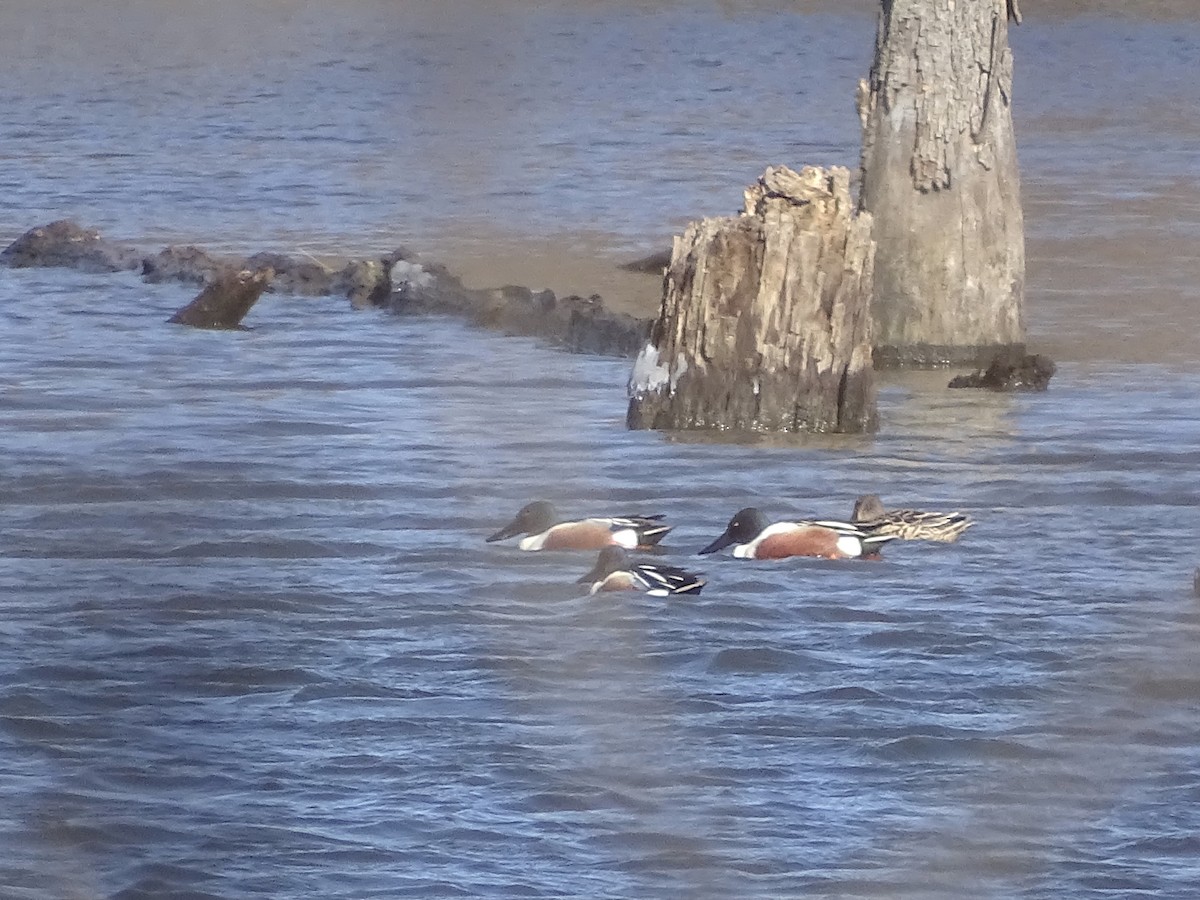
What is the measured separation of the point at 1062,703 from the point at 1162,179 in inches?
602

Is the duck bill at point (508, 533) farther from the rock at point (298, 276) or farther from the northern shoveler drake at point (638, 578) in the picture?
the rock at point (298, 276)

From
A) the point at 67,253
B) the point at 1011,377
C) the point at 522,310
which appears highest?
the point at 67,253

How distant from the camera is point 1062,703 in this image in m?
5.91

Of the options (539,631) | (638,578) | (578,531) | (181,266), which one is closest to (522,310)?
(181,266)

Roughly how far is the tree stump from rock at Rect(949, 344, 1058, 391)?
3.53ft

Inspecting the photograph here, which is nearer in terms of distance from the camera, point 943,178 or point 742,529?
point 742,529

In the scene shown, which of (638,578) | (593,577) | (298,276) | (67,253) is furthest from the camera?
(67,253)

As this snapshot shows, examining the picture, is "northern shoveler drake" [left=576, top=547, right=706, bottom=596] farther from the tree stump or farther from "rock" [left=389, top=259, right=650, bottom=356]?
"rock" [left=389, top=259, right=650, bottom=356]

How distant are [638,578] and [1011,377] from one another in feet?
13.0

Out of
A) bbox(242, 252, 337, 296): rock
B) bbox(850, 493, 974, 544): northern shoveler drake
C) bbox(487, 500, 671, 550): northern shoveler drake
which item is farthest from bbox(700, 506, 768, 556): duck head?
bbox(242, 252, 337, 296): rock

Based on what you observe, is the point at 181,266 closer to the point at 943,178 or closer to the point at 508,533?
the point at 943,178

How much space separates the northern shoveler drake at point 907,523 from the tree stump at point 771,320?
1646 millimetres

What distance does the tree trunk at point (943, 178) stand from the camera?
411 inches

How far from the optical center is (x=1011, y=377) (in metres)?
10.5
